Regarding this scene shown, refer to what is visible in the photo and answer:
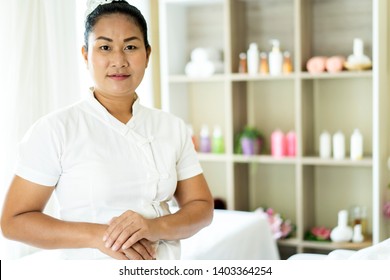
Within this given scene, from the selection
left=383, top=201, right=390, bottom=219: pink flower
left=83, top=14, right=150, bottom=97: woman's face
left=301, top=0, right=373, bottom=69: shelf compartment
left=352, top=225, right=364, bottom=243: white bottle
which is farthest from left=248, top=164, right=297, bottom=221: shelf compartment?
left=83, top=14, right=150, bottom=97: woman's face

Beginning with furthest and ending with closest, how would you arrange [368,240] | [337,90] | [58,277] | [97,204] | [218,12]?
1. [218,12]
2. [337,90]
3. [368,240]
4. [58,277]
5. [97,204]

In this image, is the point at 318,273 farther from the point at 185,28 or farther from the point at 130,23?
the point at 185,28

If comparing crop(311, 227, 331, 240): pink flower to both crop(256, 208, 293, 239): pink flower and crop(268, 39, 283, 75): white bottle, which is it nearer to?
crop(256, 208, 293, 239): pink flower

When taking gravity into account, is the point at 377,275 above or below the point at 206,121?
below

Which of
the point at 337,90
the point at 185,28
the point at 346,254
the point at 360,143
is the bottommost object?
the point at 346,254

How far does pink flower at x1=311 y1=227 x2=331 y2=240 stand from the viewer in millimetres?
2146

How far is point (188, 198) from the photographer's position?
1.01m

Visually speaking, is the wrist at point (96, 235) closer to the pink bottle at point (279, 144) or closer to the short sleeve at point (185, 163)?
the short sleeve at point (185, 163)

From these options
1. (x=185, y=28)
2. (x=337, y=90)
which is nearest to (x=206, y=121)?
(x=185, y=28)

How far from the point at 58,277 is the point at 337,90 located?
4.57 feet

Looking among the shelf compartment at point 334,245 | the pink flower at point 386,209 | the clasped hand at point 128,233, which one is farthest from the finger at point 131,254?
the shelf compartment at point 334,245

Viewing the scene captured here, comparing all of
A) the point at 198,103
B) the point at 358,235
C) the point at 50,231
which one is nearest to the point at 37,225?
the point at 50,231

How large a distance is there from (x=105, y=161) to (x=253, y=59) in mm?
1458

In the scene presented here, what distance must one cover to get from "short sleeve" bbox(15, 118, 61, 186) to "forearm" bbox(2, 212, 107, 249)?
60 mm
